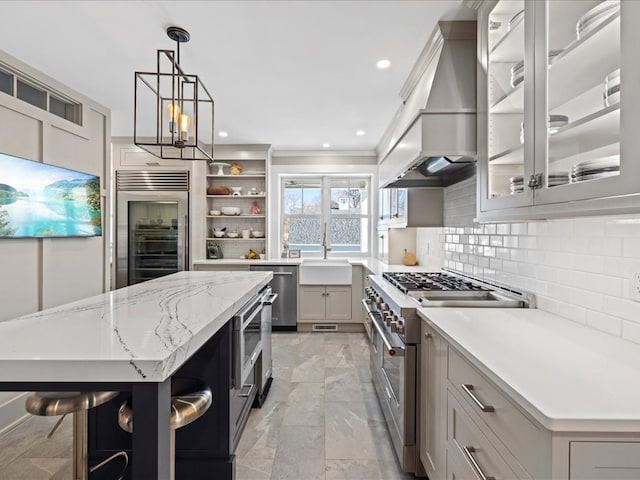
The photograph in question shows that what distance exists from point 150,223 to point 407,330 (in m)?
4.10

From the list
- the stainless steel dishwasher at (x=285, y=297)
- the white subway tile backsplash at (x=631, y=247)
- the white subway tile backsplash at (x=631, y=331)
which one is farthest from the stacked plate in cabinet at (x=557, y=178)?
the stainless steel dishwasher at (x=285, y=297)

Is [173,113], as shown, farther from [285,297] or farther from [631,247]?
[285,297]

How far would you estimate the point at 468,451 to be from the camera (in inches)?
48.8

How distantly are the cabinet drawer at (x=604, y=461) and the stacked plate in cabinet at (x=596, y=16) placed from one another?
45.5 inches

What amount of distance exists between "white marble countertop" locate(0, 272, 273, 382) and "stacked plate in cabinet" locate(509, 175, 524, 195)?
4.59 ft

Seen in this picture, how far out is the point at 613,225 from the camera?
1363mm

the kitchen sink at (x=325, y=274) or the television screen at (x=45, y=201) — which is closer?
the television screen at (x=45, y=201)

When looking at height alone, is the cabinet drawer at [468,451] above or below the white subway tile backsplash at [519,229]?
below

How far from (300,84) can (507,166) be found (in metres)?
2.00

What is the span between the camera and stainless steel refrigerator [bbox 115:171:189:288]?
4.82 meters

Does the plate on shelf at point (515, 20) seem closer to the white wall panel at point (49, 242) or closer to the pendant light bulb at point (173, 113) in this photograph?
the pendant light bulb at point (173, 113)

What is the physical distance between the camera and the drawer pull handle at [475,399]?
43.0 inches

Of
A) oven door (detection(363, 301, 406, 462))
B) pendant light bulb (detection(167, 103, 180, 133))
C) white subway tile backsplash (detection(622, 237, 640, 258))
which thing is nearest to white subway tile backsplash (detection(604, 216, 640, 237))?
white subway tile backsplash (detection(622, 237, 640, 258))

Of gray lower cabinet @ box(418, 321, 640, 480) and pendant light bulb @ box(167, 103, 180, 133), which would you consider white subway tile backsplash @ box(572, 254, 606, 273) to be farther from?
pendant light bulb @ box(167, 103, 180, 133)
